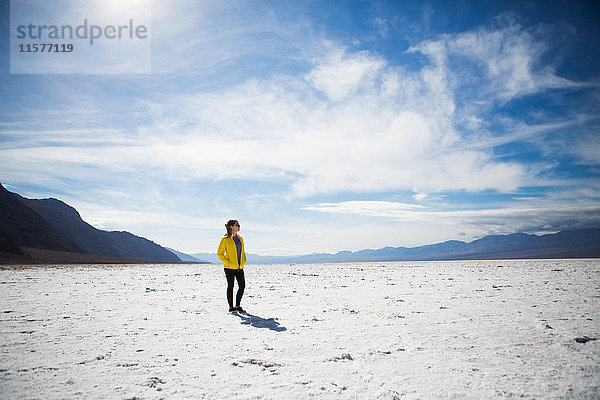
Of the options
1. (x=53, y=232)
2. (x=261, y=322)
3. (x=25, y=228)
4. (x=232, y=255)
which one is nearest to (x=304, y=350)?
(x=261, y=322)

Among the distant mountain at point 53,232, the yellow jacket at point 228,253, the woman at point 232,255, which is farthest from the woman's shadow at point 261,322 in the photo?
the distant mountain at point 53,232

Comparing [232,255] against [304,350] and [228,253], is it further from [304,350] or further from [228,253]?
[304,350]

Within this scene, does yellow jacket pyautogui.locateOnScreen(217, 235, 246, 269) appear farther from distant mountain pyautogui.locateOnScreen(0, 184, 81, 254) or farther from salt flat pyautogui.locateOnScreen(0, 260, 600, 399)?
distant mountain pyautogui.locateOnScreen(0, 184, 81, 254)

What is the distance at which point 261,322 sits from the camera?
6609mm

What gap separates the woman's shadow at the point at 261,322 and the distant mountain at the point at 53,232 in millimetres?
66824

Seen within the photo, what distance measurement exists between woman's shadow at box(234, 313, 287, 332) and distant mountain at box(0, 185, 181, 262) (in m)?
66.8

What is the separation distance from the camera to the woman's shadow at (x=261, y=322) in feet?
19.9

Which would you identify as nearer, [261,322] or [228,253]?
[261,322]

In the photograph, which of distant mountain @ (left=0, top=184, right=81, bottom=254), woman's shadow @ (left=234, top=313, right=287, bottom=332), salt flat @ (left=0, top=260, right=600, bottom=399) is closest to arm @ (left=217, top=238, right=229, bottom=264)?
salt flat @ (left=0, top=260, right=600, bottom=399)

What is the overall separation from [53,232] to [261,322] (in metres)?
118

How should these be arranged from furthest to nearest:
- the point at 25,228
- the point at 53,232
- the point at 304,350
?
the point at 53,232, the point at 25,228, the point at 304,350

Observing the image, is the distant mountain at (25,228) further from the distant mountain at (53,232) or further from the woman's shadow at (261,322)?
the woman's shadow at (261,322)

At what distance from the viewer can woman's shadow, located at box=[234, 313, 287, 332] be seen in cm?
608

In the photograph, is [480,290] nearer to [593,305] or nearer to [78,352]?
[593,305]
